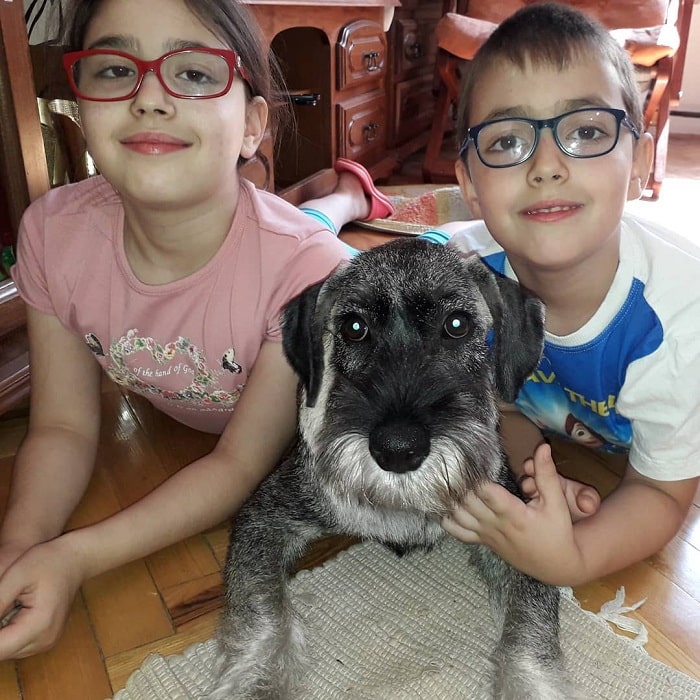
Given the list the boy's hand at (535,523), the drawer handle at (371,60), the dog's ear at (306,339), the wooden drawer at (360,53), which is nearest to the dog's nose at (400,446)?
the boy's hand at (535,523)

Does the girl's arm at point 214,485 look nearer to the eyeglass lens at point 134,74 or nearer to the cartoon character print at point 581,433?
the eyeglass lens at point 134,74

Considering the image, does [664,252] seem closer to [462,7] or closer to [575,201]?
[575,201]

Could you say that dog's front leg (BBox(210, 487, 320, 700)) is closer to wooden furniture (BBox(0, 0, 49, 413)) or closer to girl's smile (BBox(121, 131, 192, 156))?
girl's smile (BBox(121, 131, 192, 156))

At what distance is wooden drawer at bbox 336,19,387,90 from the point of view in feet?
12.8

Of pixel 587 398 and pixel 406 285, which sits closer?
pixel 406 285

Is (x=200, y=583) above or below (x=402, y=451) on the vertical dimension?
below

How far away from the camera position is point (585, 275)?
1.57m

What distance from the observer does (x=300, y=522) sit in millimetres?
1508

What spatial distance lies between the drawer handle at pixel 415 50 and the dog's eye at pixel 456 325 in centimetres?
473

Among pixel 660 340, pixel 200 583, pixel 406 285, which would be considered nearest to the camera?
pixel 406 285

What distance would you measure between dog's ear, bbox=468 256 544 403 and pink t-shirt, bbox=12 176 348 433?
42 cm

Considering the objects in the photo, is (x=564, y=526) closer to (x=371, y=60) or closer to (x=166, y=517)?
(x=166, y=517)

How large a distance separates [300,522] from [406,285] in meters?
0.57

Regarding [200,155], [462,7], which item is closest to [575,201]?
[200,155]
